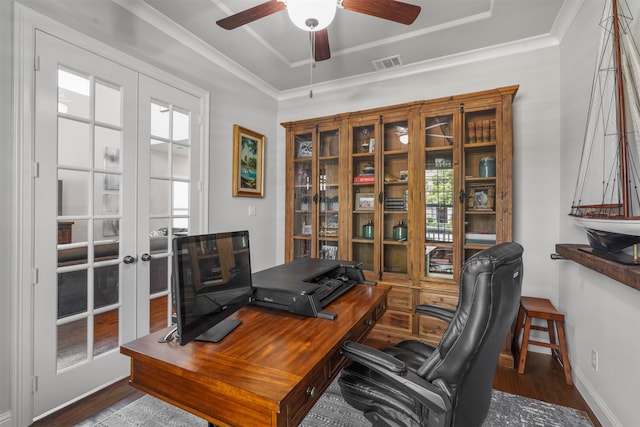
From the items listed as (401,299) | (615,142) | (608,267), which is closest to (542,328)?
(401,299)

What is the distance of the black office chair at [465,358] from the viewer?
0.96m

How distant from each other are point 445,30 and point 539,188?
5.27ft

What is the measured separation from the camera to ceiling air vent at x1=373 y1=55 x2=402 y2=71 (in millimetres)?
2943

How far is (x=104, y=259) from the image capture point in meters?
2.07

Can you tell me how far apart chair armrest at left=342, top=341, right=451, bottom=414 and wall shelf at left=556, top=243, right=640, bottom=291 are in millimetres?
993

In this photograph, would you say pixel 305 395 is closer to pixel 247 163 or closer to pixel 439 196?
pixel 439 196

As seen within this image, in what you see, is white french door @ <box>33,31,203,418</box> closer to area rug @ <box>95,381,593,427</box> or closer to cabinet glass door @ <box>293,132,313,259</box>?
area rug @ <box>95,381,593,427</box>

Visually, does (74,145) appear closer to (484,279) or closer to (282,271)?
(282,271)

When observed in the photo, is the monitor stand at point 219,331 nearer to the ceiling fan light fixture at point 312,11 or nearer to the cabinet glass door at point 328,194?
the ceiling fan light fixture at point 312,11

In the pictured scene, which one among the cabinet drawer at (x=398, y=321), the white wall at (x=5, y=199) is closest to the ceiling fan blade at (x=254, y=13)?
the white wall at (x=5, y=199)

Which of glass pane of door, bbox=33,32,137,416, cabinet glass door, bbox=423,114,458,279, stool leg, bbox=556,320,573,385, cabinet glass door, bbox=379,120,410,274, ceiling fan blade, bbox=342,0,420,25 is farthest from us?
cabinet glass door, bbox=379,120,410,274

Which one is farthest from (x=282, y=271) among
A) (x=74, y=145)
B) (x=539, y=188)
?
(x=539, y=188)

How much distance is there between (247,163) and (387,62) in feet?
5.97

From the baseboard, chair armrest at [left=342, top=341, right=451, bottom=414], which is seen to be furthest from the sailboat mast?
chair armrest at [left=342, top=341, right=451, bottom=414]
